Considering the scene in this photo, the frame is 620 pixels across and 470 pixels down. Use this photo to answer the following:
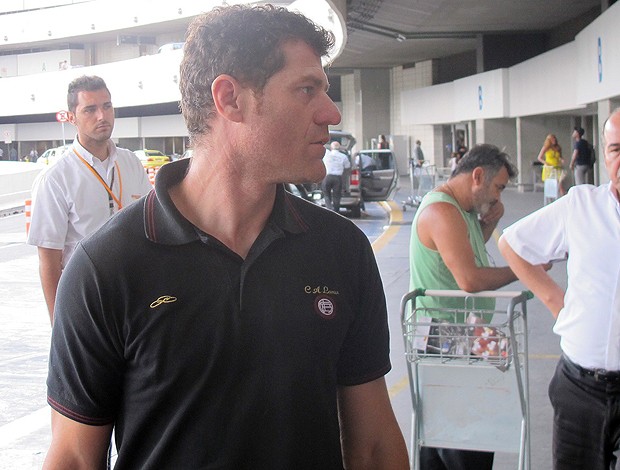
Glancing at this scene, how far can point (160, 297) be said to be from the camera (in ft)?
6.09

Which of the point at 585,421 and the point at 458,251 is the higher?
the point at 458,251

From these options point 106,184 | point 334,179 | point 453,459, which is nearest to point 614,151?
point 453,459

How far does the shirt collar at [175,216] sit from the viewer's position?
1.92 m

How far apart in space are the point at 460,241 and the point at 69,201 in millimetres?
2106

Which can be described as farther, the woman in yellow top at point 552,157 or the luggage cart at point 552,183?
the woman in yellow top at point 552,157

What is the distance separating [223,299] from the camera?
1.88 metres

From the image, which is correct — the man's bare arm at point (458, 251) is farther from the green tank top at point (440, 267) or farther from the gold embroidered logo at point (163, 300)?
the gold embroidered logo at point (163, 300)

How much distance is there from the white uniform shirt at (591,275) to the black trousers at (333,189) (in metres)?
16.1

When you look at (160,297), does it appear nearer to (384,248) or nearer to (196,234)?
(196,234)

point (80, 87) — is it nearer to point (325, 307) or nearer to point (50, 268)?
point (50, 268)

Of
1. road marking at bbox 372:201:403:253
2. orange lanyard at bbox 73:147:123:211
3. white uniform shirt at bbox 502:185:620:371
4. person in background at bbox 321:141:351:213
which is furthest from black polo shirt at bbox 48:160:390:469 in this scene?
person in background at bbox 321:141:351:213

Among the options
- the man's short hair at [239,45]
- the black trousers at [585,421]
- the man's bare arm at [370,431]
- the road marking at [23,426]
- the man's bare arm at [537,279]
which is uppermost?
the man's short hair at [239,45]

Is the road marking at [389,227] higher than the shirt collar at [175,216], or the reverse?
the shirt collar at [175,216]

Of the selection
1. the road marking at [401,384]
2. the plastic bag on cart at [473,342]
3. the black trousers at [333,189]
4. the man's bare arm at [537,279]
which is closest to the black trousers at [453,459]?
the plastic bag on cart at [473,342]
